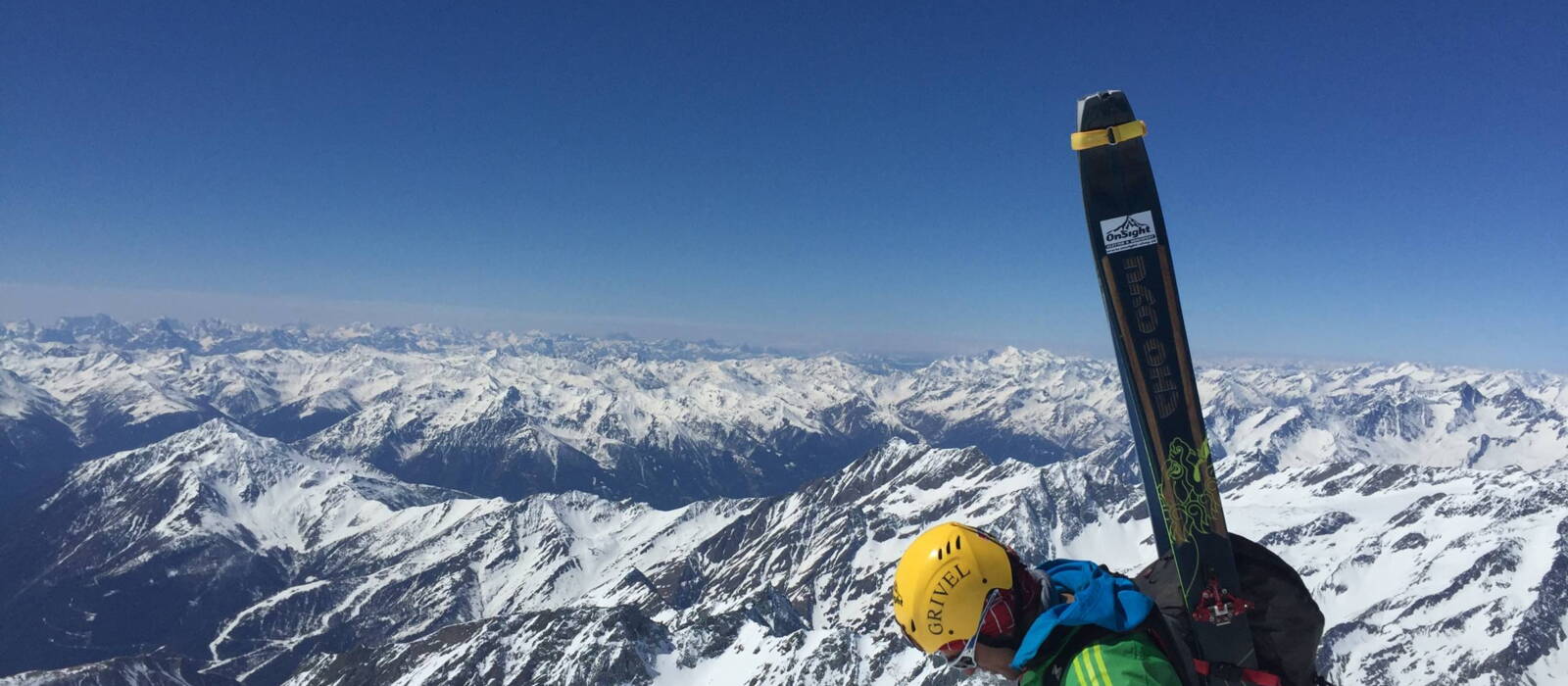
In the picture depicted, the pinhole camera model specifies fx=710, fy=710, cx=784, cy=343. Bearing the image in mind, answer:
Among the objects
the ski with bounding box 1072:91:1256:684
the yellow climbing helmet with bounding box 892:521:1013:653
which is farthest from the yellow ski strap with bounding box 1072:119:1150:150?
the yellow climbing helmet with bounding box 892:521:1013:653

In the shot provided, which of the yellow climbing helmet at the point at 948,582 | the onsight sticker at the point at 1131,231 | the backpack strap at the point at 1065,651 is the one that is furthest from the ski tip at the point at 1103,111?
the backpack strap at the point at 1065,651

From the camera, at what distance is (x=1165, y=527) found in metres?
7.95

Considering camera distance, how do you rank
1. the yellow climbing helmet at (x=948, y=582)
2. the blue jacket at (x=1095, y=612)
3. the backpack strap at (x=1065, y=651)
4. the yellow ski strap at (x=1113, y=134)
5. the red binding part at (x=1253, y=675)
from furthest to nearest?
the yellow ski strap at (x=1113, y=134)
the red binding part at (x=1253, y=675)
the yellow climbing helmet at (x=948, y=582)
the backpack strap at (x=1065, y=651)
the blue jacket at (x=1095, y=612)

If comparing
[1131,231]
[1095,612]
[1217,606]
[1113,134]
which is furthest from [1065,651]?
[1113,134]

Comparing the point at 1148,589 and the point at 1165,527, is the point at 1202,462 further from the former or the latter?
the point at 1148,589

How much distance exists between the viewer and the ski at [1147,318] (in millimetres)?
7602

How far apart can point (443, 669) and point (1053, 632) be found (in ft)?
661

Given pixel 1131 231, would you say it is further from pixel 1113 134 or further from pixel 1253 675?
pixel 1253 675

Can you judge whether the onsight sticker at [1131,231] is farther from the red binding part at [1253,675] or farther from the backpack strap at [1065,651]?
the backpack strap at [1065,651]

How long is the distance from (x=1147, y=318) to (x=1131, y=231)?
970mm

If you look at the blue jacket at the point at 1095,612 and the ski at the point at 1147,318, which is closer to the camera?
the blue jacket at the point at 1095,612

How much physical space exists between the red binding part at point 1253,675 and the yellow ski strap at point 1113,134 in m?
5.12

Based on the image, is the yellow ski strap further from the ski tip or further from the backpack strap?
the backpack strap

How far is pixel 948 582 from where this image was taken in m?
6.00
